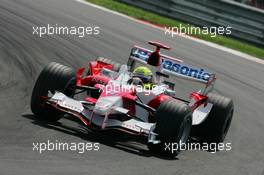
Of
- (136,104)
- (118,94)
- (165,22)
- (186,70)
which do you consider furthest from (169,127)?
(165,22)

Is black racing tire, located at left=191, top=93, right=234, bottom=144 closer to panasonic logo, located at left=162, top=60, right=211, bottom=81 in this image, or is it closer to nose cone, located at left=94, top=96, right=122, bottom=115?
panasonic logo, located at left=162, top=60, right=211, bottom=81

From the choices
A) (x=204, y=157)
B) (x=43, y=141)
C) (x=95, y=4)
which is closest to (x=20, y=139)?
(x=43, y=141)

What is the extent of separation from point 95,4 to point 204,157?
1501cm

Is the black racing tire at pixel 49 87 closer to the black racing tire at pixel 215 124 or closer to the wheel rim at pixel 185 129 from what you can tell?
the wheel rim at pixel 185 129

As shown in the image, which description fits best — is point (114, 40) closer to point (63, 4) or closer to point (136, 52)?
point (63, 4)

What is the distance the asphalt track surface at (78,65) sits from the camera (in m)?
8.65

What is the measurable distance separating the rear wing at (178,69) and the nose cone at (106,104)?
6.03 feet

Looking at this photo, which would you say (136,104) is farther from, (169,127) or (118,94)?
(169,127)

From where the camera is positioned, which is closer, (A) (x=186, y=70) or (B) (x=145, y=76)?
(B) (x=145, y=76)

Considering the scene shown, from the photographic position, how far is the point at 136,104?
1055 cm

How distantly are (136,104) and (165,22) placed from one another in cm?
1333

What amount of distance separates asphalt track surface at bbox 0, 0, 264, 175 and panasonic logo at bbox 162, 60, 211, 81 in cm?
115

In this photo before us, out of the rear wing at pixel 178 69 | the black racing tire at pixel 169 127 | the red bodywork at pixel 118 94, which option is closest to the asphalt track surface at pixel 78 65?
the black racing tire at pixel 169 127

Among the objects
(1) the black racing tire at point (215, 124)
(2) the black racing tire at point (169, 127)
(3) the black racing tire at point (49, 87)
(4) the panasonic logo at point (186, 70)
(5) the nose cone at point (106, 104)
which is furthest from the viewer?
(4) the panasonic logo at point (186, 70)
